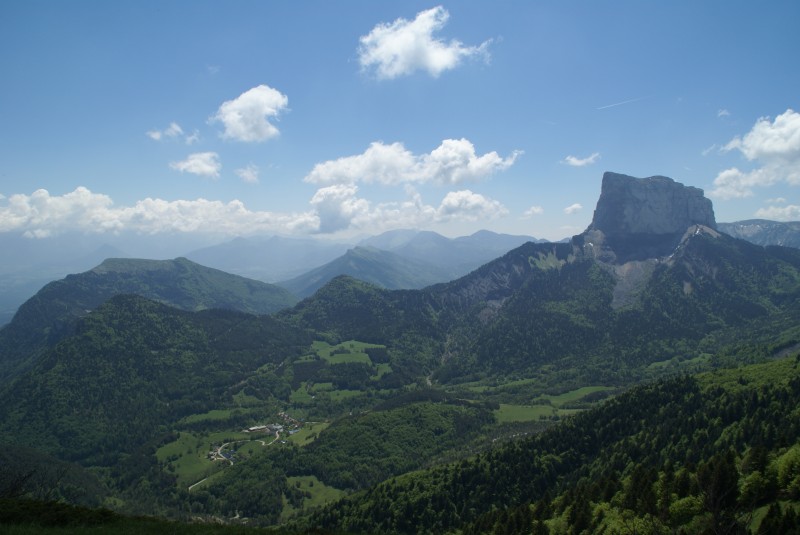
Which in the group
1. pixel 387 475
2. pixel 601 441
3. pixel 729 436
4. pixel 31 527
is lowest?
pixel 387 475

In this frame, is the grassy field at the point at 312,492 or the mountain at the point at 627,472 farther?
the grassy field at the point at 312,492

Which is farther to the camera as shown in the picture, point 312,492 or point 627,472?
point 312,492

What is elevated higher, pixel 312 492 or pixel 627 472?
pixel 627 472

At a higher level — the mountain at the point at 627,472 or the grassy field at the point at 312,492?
the mountain at the point at 627,472

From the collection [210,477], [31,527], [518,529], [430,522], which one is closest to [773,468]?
[518,529]

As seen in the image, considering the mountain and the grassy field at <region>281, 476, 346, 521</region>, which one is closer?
the mountain

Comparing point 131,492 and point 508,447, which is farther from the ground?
point 508,447

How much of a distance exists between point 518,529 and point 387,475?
4273 inches

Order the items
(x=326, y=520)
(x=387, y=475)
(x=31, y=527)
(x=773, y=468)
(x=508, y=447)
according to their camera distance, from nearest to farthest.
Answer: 1. (x=31, y=527)
2. (x=773, y=468)
3. (x=326, y=520)
4. (x=508, y=447)
5. (x=387, y=475)

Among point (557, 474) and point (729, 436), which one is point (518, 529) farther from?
point (729, 436)

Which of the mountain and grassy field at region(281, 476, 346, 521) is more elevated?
the mountain

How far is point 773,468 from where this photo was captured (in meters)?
67.3

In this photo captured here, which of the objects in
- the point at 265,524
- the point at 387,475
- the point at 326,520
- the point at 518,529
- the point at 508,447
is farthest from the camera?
the point at 387,475

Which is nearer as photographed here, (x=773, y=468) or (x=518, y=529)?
(x=773, y=468)
